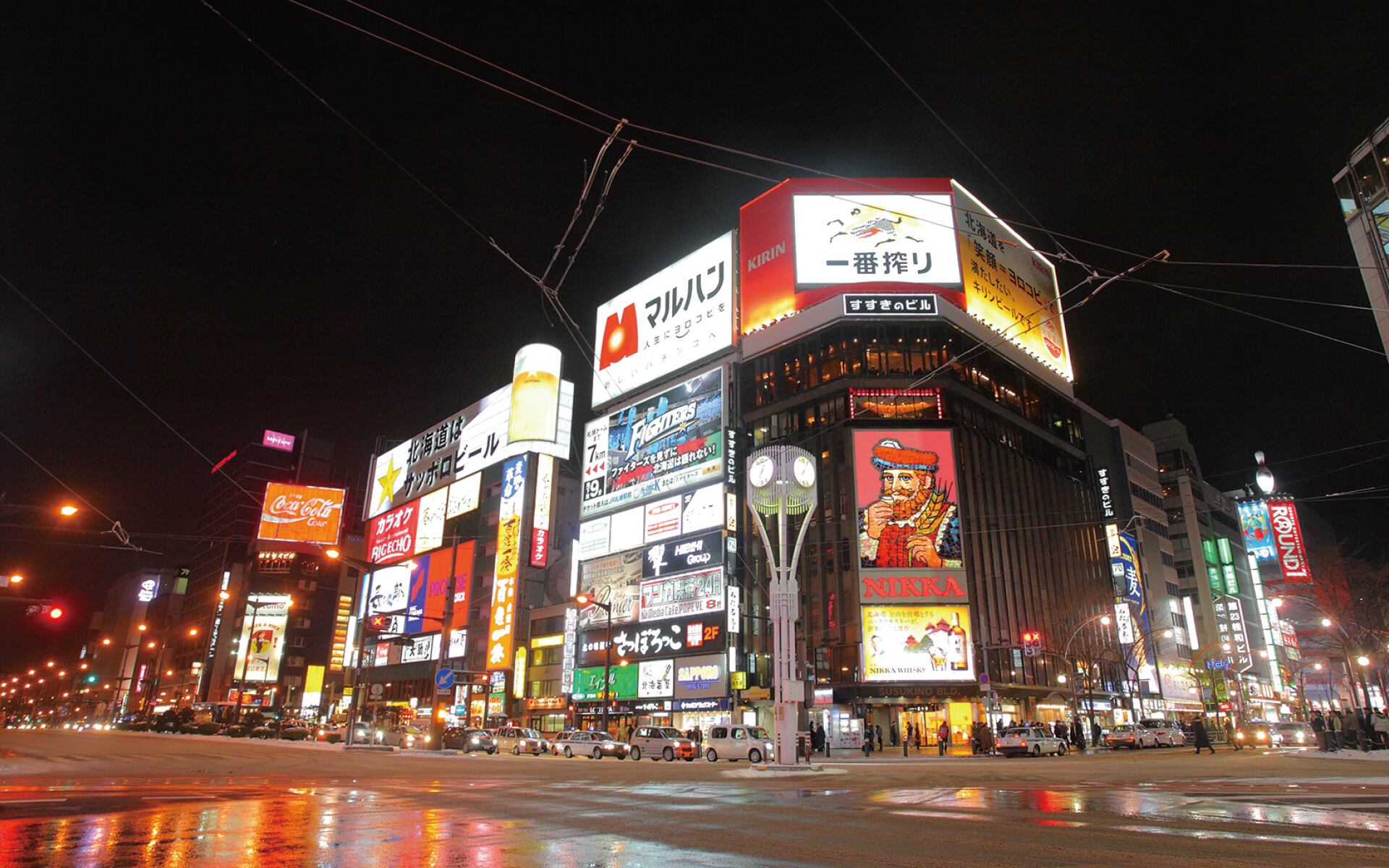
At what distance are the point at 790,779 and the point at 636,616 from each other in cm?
4342

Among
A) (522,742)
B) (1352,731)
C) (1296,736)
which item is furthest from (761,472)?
(1296,736)

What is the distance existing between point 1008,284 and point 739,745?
51034mm

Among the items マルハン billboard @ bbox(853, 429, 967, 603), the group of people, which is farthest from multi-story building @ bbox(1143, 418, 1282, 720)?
the group of people

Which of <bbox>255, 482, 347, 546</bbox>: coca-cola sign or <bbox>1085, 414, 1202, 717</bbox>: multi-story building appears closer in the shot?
<bbox>1085, 414, 1202, 717</bbox>: multi-story building

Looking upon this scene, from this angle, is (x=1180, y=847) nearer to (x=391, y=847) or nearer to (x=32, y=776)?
(x=391, y=847)

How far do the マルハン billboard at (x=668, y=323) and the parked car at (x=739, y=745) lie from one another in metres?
35.8

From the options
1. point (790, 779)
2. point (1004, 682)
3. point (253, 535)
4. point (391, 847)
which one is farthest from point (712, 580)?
point (253, 535)

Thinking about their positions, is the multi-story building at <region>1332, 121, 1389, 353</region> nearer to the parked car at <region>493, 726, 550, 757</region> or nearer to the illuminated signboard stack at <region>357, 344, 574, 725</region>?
the parked car at <region>493, 726, 550, 757</region>

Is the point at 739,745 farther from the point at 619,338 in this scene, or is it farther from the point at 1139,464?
the point at 1139,464

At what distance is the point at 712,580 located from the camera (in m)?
56.5

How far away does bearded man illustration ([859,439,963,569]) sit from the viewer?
53.1 m

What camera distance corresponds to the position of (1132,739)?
141 feet

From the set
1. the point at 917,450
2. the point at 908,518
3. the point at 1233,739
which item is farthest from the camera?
the point at 917,450

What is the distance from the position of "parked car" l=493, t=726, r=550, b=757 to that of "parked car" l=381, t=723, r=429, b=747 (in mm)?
6489
